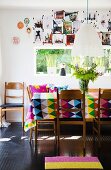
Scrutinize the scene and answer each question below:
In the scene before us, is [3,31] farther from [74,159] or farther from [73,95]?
[74,159]

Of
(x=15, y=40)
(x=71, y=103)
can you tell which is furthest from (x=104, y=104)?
(x=15, y=40)

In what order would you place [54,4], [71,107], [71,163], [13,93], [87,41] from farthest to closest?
[13,93]
[54,4]
[87,41]
[71,107]
[71,163]

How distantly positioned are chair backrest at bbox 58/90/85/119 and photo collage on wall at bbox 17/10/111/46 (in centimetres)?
217

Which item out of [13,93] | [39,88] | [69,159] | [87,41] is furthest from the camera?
[13,93]

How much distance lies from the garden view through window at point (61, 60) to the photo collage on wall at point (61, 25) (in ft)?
0.81

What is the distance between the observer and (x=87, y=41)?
4109 mm

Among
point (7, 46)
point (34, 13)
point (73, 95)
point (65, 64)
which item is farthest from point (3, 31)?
point (73, 95)

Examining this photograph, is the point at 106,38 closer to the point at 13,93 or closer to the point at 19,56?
the point at 19,56

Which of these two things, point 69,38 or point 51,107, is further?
point 69,38

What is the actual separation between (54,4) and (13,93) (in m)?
2.07

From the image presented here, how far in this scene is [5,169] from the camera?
2.78 meters

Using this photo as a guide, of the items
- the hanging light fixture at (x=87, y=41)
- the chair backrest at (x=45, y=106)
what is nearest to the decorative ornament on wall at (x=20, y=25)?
the hanging light fixture at (x=87, y=41)

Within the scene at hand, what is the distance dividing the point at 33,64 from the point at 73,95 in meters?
2.19

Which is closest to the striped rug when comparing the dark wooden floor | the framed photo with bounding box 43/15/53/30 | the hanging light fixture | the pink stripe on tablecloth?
the pink stripe on tablecloth
